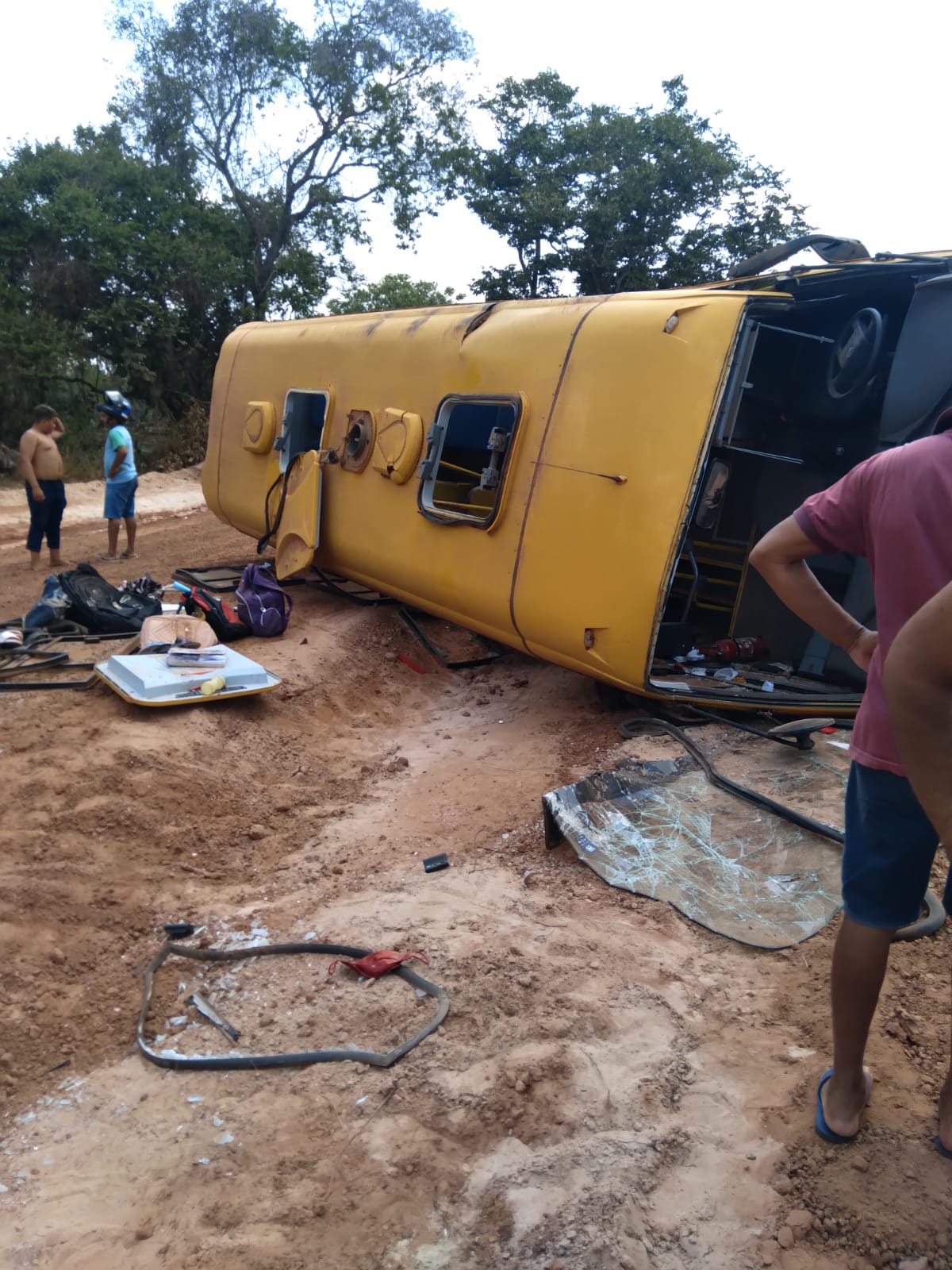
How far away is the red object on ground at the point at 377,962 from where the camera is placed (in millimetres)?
3098

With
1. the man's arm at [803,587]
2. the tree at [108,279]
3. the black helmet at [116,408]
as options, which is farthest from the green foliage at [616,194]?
the man's arm at [803,587]

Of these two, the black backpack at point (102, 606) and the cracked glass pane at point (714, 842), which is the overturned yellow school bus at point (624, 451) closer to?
the cracked glass pane at point (714, 842)

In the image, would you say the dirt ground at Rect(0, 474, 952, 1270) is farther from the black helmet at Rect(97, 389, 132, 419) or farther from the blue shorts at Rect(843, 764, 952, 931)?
the black helmet at Rect(97, 389, 132, 419)

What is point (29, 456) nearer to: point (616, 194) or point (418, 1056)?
point (418, 1056)

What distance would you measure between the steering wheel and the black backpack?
502 cm

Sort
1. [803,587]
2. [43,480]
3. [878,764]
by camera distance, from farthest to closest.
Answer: [43,480] < [803,587] < [878,764]

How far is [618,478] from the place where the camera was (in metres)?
4.97

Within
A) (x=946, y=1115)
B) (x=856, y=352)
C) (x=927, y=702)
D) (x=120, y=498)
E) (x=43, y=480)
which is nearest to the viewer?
(x=927, y=702)

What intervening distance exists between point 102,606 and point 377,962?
494cm

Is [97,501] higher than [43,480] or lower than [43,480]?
lower

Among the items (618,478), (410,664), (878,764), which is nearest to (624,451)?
(618,478)

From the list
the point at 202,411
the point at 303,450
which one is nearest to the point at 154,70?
the point at 202,411

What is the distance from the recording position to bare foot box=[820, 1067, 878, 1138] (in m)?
2.19

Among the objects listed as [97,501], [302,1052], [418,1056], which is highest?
[418,1056]
